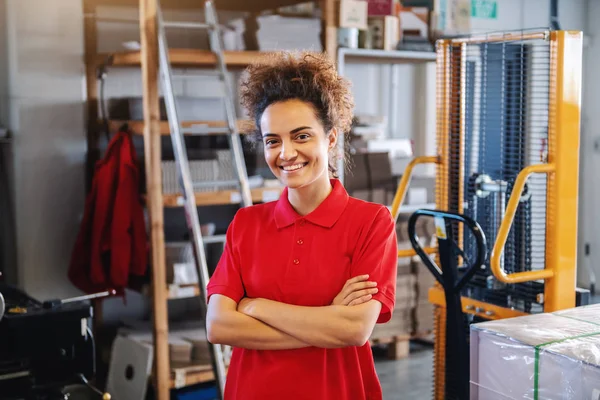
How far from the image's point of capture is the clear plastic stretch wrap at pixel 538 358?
1.93 m

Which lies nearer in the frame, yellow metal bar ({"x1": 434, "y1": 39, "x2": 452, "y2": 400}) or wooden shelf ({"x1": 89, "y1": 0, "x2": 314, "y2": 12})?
yellow metal bar ({"x1": 434, "y1": 39, "x2": 452, "y2": 400})

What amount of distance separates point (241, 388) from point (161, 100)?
2.91 meters

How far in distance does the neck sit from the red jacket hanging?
2322mm

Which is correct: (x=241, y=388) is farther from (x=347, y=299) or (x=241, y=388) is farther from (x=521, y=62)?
(x=521, y=62)

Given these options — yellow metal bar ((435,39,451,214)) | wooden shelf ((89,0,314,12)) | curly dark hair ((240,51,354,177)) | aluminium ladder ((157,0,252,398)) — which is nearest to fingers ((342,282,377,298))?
curly dark hair ((240,51,354,177))

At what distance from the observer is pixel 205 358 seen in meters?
4.33

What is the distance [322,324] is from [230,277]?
296 mm

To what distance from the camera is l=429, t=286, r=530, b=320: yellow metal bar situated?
Result: 9.93 feet

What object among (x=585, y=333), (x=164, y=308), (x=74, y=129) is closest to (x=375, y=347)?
(x=164, y=308)

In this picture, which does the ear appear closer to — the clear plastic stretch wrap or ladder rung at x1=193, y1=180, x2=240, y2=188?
the clear plastic stretch wrap

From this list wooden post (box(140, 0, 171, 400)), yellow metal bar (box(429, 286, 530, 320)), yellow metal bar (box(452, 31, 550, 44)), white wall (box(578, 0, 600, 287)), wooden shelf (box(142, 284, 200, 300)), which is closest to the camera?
yellow metal bar (box(452, 31, 550, 44))

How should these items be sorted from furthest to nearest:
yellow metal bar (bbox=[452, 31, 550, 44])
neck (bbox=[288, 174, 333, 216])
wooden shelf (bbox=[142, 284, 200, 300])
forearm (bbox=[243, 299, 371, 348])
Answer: wooden shelf (bbox=[142, 284, 200, 300]) < yellow metal bar (bbox=[452, 31, 550, 44]) < neck (bbox=[288, 174, 333, 216]) < forearm (bbox=[243, 299, 371, 348])

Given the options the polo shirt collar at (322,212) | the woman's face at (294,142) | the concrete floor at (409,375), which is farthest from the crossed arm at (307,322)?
the concrete floor at (409,375)

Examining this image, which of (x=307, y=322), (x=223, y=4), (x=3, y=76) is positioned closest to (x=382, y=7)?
(x=223, y=4)
